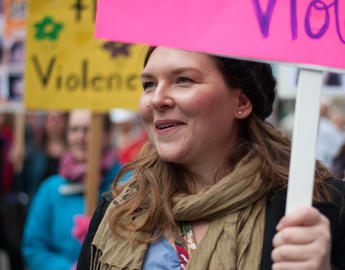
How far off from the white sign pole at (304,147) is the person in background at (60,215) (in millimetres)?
1802

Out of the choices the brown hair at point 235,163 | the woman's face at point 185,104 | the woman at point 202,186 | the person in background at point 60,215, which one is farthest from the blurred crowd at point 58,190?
the woman's face at point 185,104

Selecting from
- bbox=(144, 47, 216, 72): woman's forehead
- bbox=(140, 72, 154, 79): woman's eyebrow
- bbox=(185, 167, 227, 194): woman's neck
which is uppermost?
bbox=(144, 47, 216, 72): woman's forehead

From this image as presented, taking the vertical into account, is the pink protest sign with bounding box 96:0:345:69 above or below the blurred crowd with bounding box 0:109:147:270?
above

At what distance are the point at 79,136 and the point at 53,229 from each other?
638 mm

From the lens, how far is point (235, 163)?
5.14 feet

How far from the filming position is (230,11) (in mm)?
1139

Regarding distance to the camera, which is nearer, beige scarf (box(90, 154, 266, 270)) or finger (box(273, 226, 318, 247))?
finger (box(273, 226, 318, 247))

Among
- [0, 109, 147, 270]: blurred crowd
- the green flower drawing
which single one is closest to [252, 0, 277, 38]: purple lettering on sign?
[0, 109, 147, 270]: blurred crowd

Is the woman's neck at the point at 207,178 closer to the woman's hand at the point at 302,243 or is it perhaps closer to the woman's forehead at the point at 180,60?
the woman's forehead at the point at 180,60

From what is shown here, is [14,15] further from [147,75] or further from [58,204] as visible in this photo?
[147,75]

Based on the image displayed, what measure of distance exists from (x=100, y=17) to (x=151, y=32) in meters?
0.14

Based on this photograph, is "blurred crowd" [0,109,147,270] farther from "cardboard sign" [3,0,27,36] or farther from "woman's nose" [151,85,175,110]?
"cardboard sign" [3,0,27,36]

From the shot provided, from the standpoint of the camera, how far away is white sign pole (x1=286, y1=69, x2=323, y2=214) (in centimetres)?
106

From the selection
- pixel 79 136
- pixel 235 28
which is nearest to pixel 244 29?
pixel 235 28
